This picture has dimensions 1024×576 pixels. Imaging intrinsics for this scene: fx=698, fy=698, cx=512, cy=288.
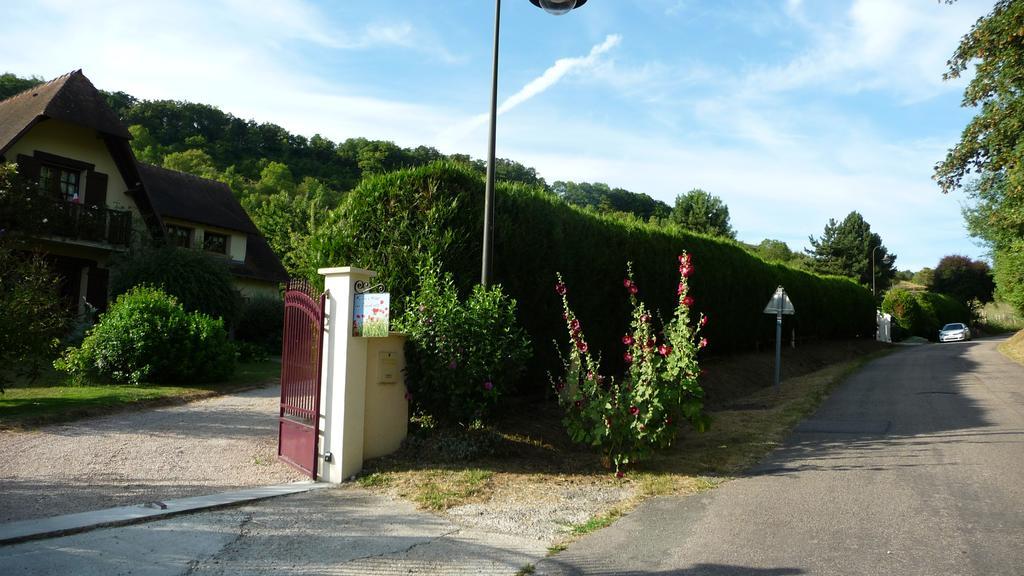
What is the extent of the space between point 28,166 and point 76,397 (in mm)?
11363

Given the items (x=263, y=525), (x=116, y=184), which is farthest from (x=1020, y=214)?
(x=116, y=184)

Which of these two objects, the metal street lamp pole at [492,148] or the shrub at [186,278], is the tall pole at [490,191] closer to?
the metal street lamp pole at [492,148]

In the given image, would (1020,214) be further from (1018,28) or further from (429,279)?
(429,279)

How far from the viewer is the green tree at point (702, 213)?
212ft

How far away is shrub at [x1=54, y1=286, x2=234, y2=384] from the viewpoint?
43.7ft

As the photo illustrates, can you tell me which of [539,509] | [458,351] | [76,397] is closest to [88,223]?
[76,397]

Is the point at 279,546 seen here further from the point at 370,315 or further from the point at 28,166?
the point at 28,166

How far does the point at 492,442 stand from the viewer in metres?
8.05

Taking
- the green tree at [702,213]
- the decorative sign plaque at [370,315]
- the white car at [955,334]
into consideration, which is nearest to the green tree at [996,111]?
the decorative sign plaque at [370,315]

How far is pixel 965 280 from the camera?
6881 cm

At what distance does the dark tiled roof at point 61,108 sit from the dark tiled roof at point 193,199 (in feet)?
13.6

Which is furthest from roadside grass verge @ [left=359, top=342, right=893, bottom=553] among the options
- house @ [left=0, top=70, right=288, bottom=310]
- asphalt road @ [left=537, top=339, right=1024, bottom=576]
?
house @ [left=0, top=70, right=288, bottom=310]

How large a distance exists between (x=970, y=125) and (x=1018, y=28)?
3.10 meters

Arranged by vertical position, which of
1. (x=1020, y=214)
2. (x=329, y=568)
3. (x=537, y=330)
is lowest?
(x=329, y=568)
